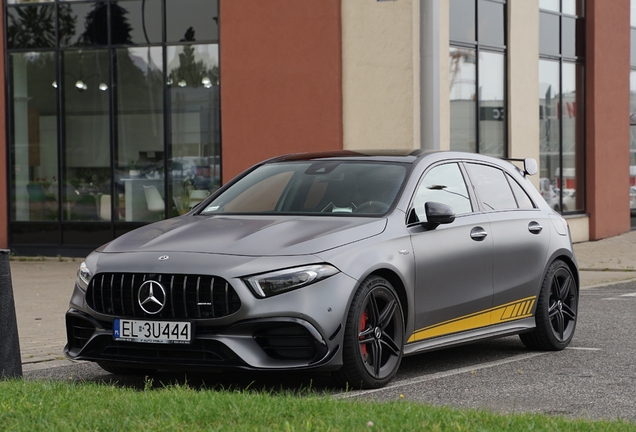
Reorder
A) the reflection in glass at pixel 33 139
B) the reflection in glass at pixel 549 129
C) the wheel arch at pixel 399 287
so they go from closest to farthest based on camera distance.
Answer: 1. the wheel arch at pixel 399 287
2. the reflection in glass at pixel 33 139
3. the reflection in glass at pixel 549 129

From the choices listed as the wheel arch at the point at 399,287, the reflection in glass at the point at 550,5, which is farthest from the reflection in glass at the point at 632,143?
the wheel arch at the point at 399,287

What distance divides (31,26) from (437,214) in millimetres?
15641

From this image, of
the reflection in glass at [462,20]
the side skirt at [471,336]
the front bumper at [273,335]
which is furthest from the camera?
the reflection in glass at [462,20]

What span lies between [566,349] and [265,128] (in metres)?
11.6

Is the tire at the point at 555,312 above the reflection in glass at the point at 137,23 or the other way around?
the other way around

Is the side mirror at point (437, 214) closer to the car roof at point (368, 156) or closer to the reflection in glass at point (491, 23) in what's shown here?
the car roof at point (368, 156)

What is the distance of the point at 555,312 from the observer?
9.03 meters

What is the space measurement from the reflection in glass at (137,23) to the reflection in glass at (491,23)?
244 inches

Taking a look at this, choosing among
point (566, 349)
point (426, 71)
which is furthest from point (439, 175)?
point (426, 71)

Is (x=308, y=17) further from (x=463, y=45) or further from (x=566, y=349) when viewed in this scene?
(x=566, y=349)

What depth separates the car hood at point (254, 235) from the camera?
22.3 feet

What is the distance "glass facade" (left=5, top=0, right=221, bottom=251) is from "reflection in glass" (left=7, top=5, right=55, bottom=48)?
0.02 metres

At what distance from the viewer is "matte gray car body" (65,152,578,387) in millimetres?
6590

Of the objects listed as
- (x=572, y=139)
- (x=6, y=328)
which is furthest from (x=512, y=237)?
(x=572, y=139)
